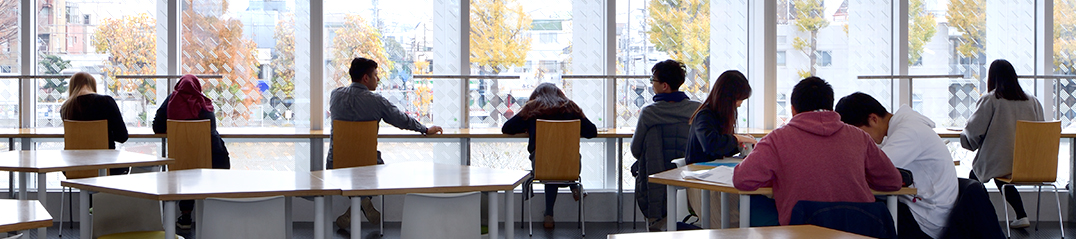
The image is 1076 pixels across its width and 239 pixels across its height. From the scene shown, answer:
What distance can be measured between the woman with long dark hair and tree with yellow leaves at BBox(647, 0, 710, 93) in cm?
241

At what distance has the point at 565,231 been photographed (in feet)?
16.0

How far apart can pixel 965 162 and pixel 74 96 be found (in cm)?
605

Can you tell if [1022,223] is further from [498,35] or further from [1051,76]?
[498,35]

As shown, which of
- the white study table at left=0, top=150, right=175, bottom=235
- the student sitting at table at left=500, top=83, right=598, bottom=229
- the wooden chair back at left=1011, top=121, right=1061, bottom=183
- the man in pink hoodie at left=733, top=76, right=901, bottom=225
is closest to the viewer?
the man in pink hoodie at left=733, top=76, right=901, bottom=225

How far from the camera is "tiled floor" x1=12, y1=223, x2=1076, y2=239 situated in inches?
184

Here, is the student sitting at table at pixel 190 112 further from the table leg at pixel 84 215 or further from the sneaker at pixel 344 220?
the table leg at pixel 84 215

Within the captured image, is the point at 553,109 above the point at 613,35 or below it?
below

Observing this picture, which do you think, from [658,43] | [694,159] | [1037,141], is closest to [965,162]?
[1037,141]

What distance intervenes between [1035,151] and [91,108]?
5.41m

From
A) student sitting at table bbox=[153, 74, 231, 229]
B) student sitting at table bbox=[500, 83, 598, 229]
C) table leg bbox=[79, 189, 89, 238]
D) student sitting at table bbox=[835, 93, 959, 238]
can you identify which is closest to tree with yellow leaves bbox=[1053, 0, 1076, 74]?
student sitting at table bbox=[500, 83, 598, 229]

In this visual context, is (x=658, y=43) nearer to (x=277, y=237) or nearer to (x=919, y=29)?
(x=919, y=29)

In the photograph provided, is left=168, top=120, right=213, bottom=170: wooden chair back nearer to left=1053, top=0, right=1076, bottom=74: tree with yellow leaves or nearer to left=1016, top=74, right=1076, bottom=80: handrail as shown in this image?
left=1016, top=74, right=1076, bottom=80: handrail

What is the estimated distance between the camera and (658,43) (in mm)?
5938

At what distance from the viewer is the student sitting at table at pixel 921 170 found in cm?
278
